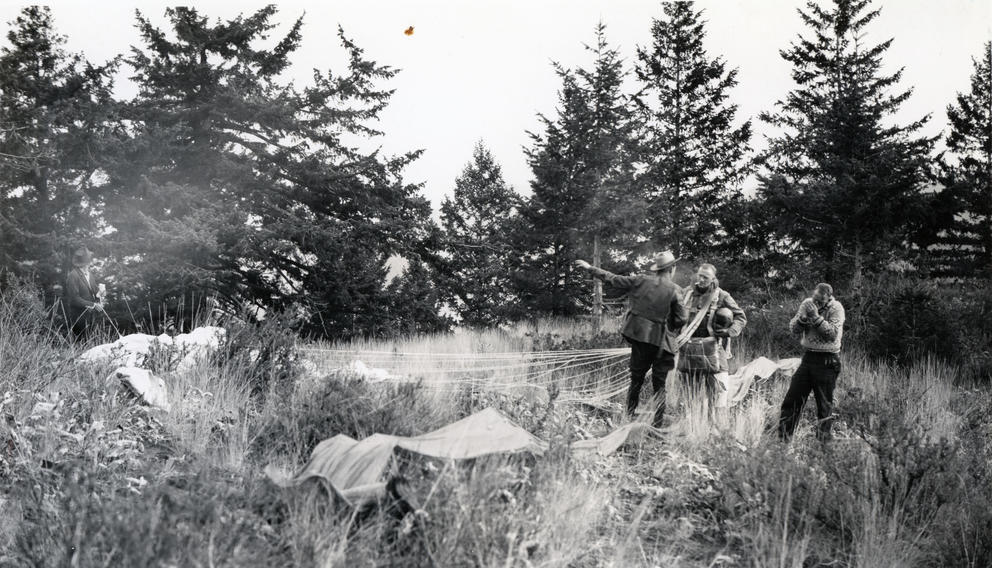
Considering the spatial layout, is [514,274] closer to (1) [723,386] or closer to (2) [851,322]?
(2) [851,322]

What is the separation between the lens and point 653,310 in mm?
6461

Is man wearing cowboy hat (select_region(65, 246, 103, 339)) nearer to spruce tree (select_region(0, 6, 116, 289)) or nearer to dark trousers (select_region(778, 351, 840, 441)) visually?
spruce tree (select_region(0, 6, 116, 289))

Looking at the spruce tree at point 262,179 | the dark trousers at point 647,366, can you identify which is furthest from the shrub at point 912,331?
the spruce tree at point 262,179

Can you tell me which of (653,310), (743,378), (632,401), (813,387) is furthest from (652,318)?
(743,378)

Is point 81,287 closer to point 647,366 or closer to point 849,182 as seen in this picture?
point 647,366

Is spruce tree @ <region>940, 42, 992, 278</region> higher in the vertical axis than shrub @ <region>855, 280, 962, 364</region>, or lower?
higher

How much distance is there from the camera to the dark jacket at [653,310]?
254 inches

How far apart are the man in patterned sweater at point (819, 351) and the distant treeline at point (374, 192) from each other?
9.93m

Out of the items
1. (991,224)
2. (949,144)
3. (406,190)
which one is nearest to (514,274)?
(406,190)

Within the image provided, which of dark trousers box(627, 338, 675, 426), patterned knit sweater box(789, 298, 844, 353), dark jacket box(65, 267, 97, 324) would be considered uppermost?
dark jacket box(65, 267, 97, 324)

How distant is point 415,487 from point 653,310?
4145mm

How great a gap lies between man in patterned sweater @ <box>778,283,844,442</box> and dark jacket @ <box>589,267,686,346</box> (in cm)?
120

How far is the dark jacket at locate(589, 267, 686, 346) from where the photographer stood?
21.2ft

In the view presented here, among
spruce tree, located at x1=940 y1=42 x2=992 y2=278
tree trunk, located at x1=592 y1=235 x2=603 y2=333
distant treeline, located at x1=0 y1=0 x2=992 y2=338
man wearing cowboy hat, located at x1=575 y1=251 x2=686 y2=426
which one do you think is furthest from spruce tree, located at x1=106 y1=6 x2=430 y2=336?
spruce tree, located at x1=940 y1=42 x2=992 y2=278
